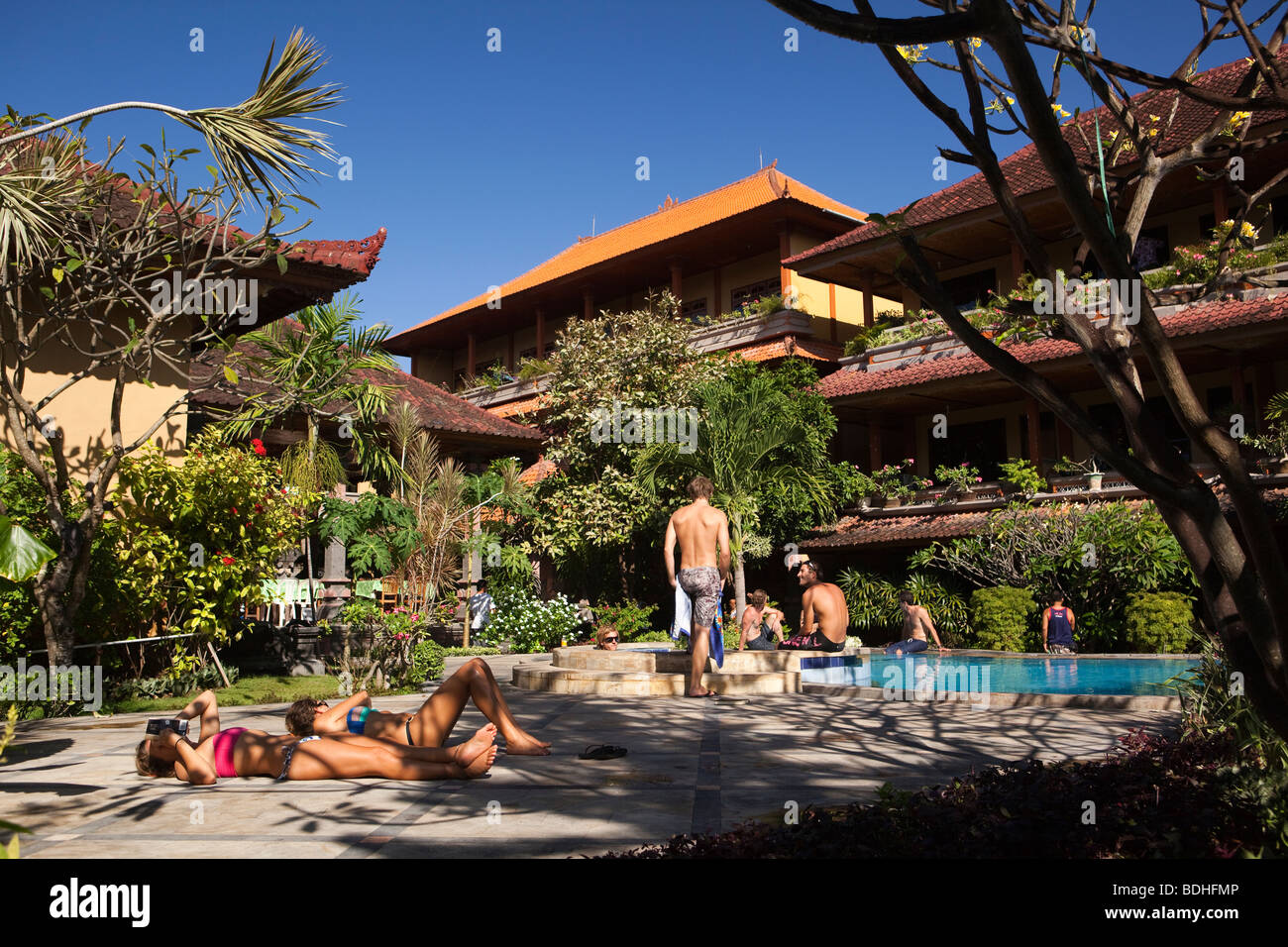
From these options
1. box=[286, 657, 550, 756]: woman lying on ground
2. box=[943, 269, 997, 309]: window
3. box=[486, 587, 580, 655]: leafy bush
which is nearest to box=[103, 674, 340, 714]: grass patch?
box=[286, 657, 550, 756]: woman lying on ground

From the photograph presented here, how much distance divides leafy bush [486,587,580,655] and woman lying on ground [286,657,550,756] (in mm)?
12104

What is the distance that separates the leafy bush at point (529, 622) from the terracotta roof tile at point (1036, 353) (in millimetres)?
8067

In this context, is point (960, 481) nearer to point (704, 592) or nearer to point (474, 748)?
point (704, 592)

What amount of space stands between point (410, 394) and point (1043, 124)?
735 inches

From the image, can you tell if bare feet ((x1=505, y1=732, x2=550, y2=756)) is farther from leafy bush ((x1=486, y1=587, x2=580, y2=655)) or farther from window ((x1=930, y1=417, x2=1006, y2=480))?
window ((x1=930, y1=417, x2=1006, y2=480))

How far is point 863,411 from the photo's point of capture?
2327 centimetres

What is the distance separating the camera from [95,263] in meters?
8.91

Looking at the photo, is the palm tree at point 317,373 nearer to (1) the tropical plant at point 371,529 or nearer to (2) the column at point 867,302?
(1) the tropical plant at point 371,529

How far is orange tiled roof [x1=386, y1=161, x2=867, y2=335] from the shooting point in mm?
26922

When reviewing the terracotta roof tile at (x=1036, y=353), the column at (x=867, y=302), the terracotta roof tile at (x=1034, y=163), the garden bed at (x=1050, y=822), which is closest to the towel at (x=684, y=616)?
the garden bed at (x=1050, y=822)

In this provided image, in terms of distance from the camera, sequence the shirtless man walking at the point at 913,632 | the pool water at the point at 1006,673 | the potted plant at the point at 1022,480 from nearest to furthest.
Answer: the pool water at the point at 1006,673, the shirtless man walking at the point at 913,632, the potted plant at the point at 1022,480

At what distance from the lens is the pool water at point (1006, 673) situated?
37.2 feet

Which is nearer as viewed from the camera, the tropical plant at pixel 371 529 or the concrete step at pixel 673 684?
the concrete step at pixel 673 684
